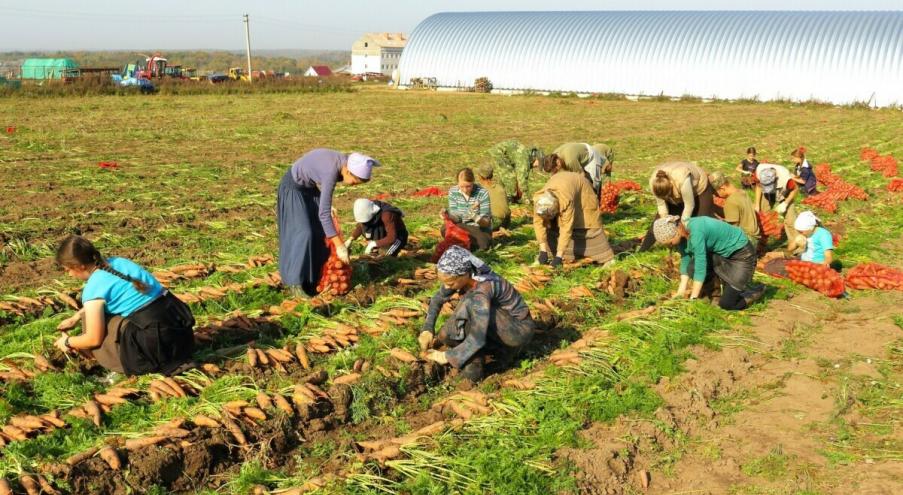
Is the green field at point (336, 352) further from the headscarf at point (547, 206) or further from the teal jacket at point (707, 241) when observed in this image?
the headscarf at point (547, 206)

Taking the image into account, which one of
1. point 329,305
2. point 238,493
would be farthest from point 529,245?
point 238,493

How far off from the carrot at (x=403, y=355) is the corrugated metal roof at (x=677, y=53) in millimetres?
36013

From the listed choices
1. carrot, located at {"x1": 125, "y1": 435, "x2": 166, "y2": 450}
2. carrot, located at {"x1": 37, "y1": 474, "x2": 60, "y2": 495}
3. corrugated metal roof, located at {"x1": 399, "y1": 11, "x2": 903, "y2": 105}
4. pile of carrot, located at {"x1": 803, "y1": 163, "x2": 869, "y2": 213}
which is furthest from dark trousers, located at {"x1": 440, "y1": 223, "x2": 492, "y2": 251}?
corrugated metal roof, located at {"x1": 399, "y1": 11, "x2": 903, "y2": 105}

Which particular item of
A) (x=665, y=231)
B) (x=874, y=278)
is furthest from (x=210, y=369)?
(x=874, y=278)

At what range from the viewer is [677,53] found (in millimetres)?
40250

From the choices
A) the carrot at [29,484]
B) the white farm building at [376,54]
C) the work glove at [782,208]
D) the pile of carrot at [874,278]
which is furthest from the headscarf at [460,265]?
the white farm building at [376,54]

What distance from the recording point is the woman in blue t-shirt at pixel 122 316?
193 inches

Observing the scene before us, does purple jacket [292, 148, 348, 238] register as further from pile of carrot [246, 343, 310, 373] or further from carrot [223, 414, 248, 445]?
carrot [223, 414, 248, 445]

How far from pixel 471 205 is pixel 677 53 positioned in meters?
35.1

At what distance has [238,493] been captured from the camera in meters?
4.20

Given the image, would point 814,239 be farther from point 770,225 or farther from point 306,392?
point 306,392

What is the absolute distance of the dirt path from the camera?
14.3 feet

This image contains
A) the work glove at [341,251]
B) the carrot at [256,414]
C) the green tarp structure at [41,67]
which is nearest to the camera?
the carrot at [256,414]

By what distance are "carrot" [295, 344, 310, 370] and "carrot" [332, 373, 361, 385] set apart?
35 cm
